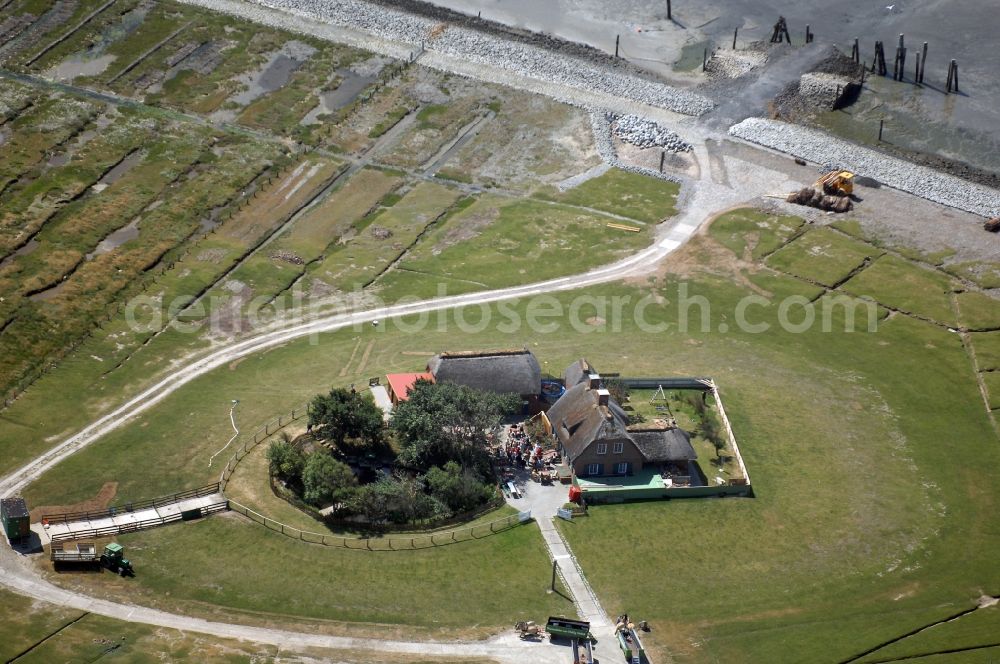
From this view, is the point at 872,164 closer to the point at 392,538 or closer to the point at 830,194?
the point at 830,194

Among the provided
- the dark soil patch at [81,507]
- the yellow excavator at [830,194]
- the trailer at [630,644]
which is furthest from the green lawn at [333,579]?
the yellow excavator at [830,194]

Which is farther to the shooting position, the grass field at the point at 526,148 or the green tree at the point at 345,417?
the grass field at the point at 526,148

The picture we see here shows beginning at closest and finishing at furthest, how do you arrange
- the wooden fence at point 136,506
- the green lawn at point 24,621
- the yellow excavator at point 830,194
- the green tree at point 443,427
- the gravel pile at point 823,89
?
1. the green lawn at point 24,621
2. the wooden fence at point 136,506
3. the green tree at point 443,427
4. the yellow excavator at point 830,194
5. the gravel pile at point 823,89

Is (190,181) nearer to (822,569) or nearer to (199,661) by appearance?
(199,661)

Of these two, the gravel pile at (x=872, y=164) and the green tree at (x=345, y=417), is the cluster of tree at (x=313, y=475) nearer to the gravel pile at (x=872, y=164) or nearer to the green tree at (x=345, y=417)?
the green tree at (x=345, y=417)

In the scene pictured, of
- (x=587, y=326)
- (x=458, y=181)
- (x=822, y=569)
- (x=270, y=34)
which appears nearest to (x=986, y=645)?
(x=822, y=569)

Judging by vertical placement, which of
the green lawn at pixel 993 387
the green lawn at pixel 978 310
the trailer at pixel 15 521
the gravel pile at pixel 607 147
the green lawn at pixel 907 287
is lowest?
the green lawn at pixel 993 387
